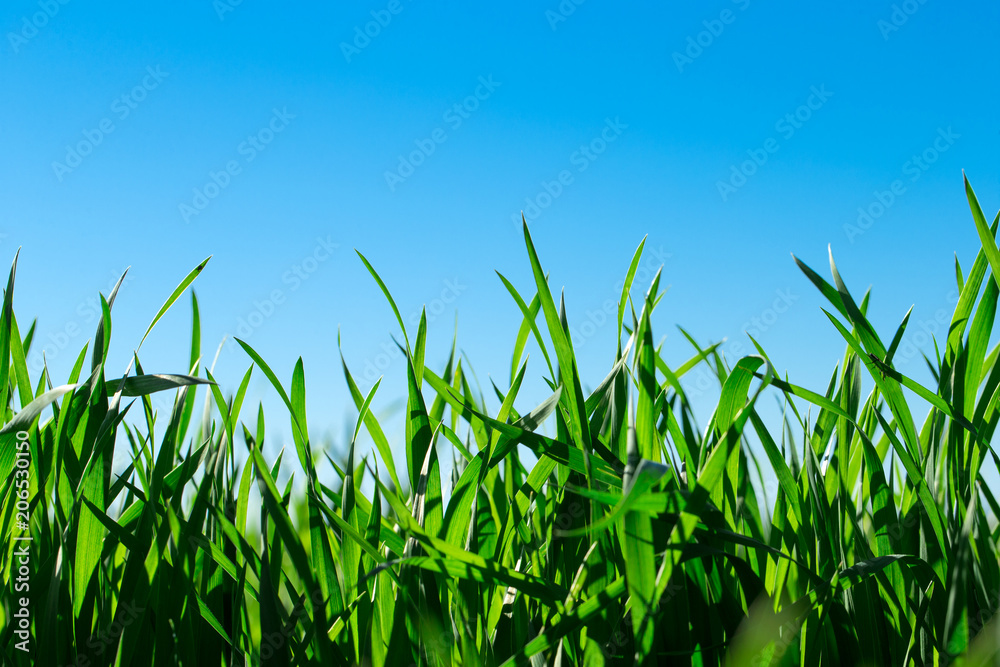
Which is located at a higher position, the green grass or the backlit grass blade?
the backlit grass blade

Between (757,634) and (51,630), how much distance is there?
56 cm

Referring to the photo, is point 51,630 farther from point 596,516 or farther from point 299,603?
point 596,516

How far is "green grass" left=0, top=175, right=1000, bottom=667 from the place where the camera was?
520 mm

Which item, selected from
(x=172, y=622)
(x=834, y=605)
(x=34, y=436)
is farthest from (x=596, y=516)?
(x=34, y=436)

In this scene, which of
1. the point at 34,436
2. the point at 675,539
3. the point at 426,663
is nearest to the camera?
the point at 675,539

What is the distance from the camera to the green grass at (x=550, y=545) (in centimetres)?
52

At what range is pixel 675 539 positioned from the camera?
1.43 ft

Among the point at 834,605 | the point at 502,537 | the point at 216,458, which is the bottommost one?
the point at 834,605

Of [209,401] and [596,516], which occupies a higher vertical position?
[209,401]

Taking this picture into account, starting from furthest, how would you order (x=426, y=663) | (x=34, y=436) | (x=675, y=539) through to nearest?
(x=34, y=436) < (x=426, y=663) < (x=675, y=539)

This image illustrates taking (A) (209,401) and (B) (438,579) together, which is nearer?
(B) (438,579)

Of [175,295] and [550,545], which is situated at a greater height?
[175,295]

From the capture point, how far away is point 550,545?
0.58 meters

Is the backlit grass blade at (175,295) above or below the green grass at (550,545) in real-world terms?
above
